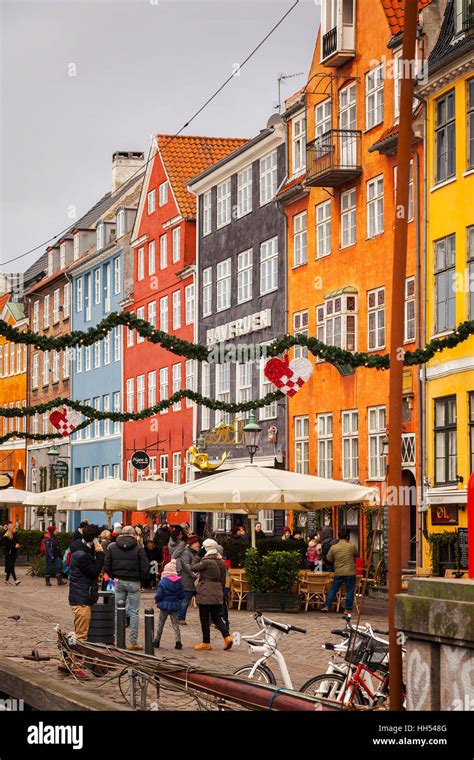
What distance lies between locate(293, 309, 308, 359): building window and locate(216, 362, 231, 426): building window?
6941 millimetres

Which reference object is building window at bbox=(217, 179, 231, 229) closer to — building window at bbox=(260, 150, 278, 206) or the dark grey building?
the dark grey building

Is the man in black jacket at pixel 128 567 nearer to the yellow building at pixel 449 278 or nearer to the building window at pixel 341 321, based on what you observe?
the yellow building at pixel 449 278

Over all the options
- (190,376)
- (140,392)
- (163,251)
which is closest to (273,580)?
(190,376)

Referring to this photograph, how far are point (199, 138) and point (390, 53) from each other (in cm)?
2372

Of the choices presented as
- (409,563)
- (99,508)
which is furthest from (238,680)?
(99,508)

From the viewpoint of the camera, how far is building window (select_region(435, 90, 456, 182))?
106ft

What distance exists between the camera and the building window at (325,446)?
4059 centimetres

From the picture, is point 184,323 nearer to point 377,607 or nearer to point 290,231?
point 290,231

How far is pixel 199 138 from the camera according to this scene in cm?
6044

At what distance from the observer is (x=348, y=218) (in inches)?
1561

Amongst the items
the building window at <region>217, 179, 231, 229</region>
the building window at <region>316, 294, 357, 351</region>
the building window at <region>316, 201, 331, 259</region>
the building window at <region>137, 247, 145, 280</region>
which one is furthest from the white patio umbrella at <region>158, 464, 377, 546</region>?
the building window at <region>137, 247, 145, 280</region>

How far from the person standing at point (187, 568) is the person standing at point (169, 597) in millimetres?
1106

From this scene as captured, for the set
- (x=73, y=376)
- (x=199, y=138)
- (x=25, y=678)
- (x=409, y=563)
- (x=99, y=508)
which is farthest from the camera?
(x=73, y=376)

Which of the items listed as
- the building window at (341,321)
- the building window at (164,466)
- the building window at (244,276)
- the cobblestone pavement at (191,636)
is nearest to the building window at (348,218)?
the building window at (341,321)
